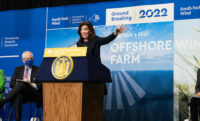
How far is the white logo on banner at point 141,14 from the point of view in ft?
Result: 15.5

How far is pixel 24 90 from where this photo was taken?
13.4ft

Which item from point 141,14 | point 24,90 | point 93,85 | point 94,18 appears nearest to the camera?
point 93,85

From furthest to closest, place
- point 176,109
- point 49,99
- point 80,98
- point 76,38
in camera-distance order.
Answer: point 76,38 < point 176,109 < point 49,99 < point 80,98

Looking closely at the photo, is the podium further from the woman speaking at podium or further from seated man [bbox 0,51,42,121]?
seated man [bbox 0,51,42,121]

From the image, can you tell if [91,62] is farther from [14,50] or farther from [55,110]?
[14,50]

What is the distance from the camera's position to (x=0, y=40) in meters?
5.85

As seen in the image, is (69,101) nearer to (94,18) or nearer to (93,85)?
(93,85)

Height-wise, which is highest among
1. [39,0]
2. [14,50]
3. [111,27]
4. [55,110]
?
[39,0]

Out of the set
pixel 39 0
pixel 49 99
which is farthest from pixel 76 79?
pixel 39 0

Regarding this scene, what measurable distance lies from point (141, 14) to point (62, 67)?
107 inches

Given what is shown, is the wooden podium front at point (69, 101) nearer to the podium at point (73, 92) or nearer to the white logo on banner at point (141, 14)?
the podium at point (73, 92)

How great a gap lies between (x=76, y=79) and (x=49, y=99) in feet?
1.08

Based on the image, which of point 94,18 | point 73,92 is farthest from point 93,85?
point 94,18

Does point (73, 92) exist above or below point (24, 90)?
above
